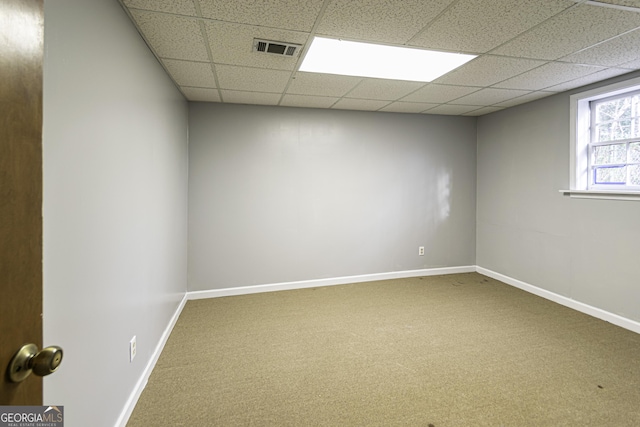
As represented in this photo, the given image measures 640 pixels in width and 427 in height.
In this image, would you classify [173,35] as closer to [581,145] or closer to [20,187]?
[20,187]

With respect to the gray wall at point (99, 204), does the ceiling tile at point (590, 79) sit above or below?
above

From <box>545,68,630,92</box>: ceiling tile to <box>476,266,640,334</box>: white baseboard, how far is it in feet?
7.35

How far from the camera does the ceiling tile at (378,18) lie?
1641 millimetres

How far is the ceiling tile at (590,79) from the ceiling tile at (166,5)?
3335 millimetres

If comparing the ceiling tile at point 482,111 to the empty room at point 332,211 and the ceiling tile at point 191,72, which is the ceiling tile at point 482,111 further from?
the ceiling tile at point 191,72

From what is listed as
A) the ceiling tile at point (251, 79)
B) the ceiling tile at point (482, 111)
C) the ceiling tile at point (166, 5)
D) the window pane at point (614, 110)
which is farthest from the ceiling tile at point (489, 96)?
the ceiling tile at point (166, 5)

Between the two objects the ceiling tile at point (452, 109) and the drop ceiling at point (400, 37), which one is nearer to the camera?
the drop ceiling at point (400, 37)

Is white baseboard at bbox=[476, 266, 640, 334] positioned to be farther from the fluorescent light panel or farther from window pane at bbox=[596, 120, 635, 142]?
the fluorescent light panel

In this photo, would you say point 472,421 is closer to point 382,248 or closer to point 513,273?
point 382,248

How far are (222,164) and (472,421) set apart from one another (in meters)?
3.30

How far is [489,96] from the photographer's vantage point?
11.1 feet

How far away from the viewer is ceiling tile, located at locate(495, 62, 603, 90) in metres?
2.54

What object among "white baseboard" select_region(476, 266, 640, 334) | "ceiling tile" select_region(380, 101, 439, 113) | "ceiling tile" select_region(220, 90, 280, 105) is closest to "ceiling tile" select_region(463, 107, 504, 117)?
"ceiling tile" select_region(380, 101, 439, 113)

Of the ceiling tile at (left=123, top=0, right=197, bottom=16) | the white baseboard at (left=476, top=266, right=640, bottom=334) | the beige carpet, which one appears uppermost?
the ceiling tile at (left=123, top=0, right=197, bottom=16)
